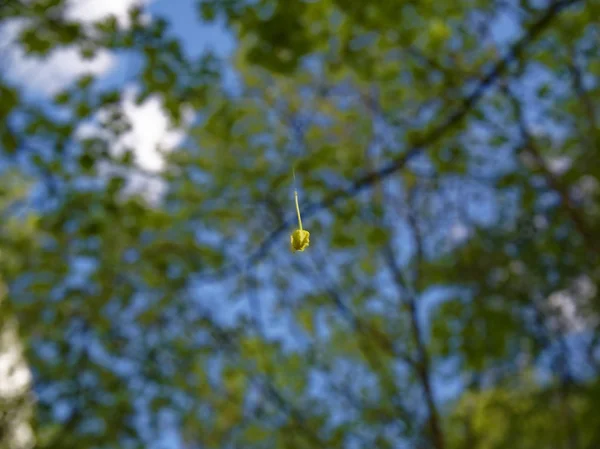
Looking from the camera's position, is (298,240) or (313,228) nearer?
(298,240)

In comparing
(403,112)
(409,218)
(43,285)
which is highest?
(403,112)

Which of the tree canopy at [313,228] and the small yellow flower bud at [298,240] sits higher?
the tree canopy at [313,228]

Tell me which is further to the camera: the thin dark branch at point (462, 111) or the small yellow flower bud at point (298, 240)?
the thin dark branch at point (462, 111)

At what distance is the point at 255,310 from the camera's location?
7.30 meters

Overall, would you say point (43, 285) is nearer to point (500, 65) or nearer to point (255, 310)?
point (255, 310)

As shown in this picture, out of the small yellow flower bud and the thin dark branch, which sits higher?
the thin dark branch

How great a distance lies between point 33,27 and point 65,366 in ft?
11.2

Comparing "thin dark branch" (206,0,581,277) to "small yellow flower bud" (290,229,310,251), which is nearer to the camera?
"small yellow flower bud" (290,229,310,251)

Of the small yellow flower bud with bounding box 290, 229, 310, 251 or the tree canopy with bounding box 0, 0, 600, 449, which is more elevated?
the tree canopy with bounding box 0, 0, 600, 449

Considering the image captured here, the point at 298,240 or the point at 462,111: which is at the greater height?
the point at 462,111

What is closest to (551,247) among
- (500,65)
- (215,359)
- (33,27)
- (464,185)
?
(464,185)

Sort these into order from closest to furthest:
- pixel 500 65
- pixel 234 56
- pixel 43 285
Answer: pixel 500 65 < pixel 43 285 < pixel 234 56

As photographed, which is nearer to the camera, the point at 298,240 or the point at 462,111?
the point at 298,240

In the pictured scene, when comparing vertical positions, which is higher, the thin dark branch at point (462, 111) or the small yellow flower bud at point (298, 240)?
the thin dark branch at point (462, 111)
